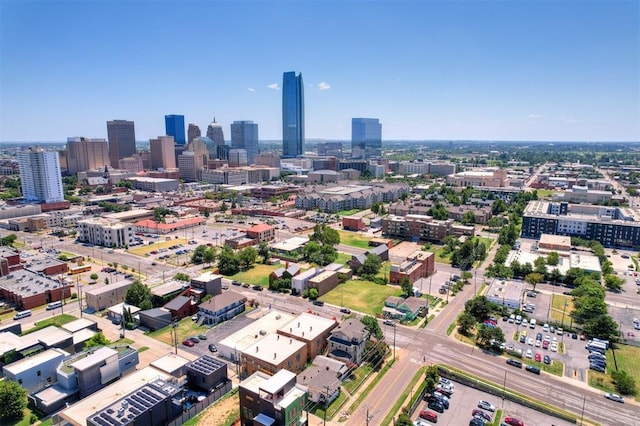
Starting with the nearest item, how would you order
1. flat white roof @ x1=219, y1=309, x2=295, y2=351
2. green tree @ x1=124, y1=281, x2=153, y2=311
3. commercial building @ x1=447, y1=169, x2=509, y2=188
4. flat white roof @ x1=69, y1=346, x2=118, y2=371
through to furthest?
flat white roof @ x1=69, y1=346, x2=118, y2=371, flat white roof @ x1=219, y1=309, x2=295, y2=351, green tree @ x1=124, y1=281, x2=153, y2=311, commercial building @ x1=447, y1=169, x2=509, y2=188

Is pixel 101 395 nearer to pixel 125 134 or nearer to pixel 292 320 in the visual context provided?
pixel 292 320

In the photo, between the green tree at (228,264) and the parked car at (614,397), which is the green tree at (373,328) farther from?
the green tree at (228,264)

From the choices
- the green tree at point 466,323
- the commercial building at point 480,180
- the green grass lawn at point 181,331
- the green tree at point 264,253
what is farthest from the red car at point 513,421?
the commercial building at point 480,180

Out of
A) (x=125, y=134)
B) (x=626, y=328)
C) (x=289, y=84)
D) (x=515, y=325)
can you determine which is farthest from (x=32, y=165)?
(x=289, y=84)

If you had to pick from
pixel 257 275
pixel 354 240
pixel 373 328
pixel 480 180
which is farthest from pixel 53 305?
pixel 480 180

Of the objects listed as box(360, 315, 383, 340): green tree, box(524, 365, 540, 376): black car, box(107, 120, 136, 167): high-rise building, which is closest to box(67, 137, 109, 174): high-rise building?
box(107, 120, 136, 167): high-rise building

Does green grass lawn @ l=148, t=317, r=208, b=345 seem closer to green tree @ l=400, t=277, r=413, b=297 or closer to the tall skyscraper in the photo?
green tree @ l=400, t=277, r=413, b=297
